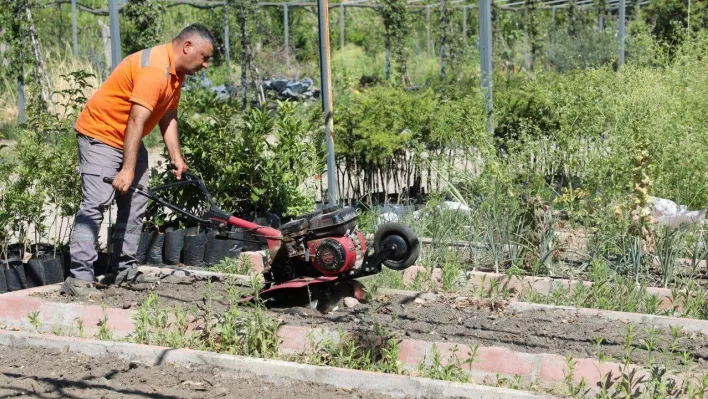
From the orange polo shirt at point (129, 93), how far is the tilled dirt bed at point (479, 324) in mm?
1051

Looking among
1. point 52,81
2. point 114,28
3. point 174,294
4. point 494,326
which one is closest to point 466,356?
point 494,326

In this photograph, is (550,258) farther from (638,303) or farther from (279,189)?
(279,189)

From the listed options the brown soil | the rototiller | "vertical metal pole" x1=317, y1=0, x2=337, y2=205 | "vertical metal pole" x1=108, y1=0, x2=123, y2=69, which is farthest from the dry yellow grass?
the brown soil

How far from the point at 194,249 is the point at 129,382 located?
2869mm

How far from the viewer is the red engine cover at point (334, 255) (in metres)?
5.90

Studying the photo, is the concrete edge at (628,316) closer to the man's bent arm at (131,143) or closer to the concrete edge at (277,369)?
the concrete edge at (277,369)

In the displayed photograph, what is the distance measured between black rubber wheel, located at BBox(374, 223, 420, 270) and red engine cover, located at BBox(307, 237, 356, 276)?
22 cm

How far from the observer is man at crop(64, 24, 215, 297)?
636 centimetres

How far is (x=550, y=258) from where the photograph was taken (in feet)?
22.7

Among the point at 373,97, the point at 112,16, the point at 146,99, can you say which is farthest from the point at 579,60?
the point at 146,99

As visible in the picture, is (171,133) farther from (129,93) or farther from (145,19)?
(145,19)

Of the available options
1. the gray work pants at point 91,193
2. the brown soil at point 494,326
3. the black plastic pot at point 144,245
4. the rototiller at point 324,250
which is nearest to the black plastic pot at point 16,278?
the gray work pants at point 91,193

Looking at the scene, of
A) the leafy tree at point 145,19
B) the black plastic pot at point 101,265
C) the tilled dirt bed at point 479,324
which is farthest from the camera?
the leafy tree at point 145,19

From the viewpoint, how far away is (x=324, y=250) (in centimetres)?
593
